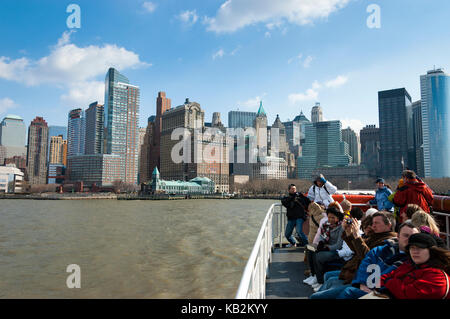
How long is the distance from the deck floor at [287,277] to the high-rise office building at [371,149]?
562 ft

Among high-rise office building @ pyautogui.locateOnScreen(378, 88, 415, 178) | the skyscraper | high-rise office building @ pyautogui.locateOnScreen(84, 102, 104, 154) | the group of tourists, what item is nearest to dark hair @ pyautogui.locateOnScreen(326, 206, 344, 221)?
the group of tourists

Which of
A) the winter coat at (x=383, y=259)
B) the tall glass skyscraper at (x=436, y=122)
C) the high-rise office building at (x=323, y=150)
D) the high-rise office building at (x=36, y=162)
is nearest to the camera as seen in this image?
the winter coat at (x=383, y=259)

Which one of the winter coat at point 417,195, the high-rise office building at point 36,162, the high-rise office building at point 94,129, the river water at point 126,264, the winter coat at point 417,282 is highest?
the high-rise office building at point 94,129

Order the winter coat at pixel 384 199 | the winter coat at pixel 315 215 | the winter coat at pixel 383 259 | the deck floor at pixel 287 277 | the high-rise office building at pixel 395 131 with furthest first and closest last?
the high-rise office building at pixel 395 131 < the winter coat at pixel 384 199 < the winter coat at pixel 315 215 < the deck floor at pixel 287 277 < the winter coat at pixel 383 259

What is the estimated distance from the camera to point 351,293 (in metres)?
3.52

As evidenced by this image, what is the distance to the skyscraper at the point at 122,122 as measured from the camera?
168 m

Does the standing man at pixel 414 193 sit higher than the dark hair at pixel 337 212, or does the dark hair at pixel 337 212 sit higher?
the standing man at pixel 414 193

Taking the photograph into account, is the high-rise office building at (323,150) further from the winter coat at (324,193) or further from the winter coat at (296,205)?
the winter coat at (324,193)

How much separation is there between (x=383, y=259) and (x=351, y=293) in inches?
21.3

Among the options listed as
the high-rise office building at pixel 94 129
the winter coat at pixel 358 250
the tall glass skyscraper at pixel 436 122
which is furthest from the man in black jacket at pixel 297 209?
the high-rise office building at pixel 94 129

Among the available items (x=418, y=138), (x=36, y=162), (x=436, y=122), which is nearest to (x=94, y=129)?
(x=36, y=162)
